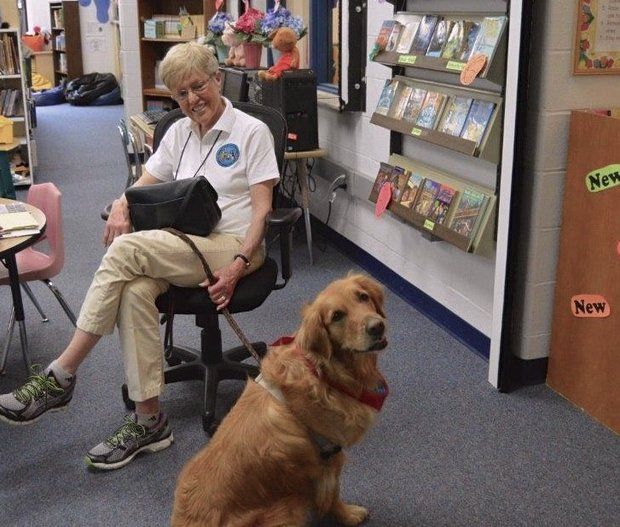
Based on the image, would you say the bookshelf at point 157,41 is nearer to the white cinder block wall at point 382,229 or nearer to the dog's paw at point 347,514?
the white cinder block wall at point 382,229

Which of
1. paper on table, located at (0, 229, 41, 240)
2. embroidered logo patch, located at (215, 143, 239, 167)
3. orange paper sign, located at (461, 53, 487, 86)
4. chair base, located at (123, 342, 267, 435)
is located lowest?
chair base, located at (123, 342, 267, 435)

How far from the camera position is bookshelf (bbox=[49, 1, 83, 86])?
11.8 metres

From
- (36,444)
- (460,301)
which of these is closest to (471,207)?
(460,301)

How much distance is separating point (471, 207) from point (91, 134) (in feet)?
23.0

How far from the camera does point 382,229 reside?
12.9 ft

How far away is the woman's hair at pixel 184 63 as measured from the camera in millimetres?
2402

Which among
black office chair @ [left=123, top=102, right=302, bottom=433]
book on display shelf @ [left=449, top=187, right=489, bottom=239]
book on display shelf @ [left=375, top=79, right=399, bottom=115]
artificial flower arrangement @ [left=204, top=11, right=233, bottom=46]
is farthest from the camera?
artificial flower arrangement @ [left=204, top=11, right=233, bottom=46]

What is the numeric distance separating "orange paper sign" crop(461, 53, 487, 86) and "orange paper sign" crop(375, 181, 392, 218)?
84 centimetres

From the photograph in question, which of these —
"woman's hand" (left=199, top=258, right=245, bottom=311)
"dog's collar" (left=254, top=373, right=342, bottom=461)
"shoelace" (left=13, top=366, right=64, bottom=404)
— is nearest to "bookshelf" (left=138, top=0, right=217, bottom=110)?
Result: "woman's hand" (left=199, top=258, right=245, bottom=311)

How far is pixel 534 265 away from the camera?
2.63m

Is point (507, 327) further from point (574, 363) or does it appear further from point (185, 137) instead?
Result: point (185, 137)

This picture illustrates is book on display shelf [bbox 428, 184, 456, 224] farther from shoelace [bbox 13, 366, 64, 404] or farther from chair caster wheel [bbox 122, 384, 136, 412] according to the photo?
shoelace [bbox 13, 366, 64, 404]

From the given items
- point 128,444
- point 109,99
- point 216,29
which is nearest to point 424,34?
point 128,444

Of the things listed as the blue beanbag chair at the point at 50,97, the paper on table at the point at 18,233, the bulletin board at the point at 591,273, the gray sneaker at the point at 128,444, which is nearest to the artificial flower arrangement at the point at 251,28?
the paper on table at the point at 18,233
